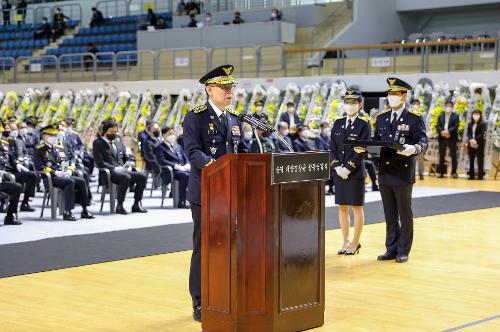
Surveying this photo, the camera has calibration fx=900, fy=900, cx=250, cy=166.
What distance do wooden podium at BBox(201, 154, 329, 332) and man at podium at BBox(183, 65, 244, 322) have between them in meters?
0.32

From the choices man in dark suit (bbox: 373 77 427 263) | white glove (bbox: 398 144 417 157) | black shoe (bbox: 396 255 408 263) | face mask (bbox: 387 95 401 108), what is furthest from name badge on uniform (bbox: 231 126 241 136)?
black shoe (bbox: 396 255 408 263)

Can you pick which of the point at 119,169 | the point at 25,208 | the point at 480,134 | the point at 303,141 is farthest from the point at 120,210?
the point at 480,134

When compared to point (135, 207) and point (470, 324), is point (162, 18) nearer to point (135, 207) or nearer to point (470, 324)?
point (135, 207)

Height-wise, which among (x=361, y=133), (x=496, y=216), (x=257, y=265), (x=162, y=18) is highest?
(x=162, y=18)

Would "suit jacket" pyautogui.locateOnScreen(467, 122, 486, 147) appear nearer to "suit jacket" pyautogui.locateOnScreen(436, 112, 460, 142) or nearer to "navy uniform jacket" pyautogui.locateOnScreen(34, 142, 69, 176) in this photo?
"suit jacket" pyautogui.locateOnScreen(436, 112, 460, 142)

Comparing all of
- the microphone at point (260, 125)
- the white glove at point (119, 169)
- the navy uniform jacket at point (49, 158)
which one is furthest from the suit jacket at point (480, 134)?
the microphone at point (260, 125)

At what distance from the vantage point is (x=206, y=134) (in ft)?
19.1

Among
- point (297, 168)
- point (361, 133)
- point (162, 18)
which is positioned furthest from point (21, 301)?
point (162, 18)

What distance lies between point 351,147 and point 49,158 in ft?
15.4

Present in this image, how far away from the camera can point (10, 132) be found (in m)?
13.8

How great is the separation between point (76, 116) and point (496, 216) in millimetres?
14336

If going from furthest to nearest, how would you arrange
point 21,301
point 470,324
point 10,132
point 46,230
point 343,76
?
point 343,76
point 10,132
point 46,230
point 21,301
point 470,324

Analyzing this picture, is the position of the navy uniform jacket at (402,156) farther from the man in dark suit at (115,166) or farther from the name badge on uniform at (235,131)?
the man in dark suit at (115,166)

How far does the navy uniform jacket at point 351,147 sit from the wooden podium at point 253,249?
9.66 feet
